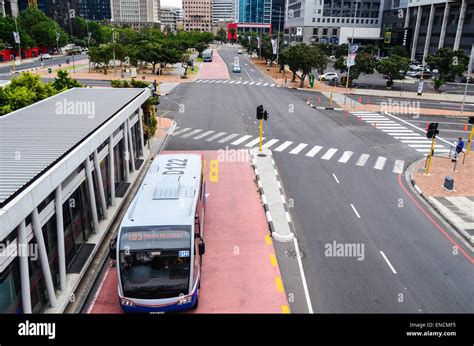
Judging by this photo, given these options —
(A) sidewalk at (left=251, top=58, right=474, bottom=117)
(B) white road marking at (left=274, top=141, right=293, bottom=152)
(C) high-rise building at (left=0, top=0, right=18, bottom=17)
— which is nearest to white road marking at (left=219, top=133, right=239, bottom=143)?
(B) white road marking at (left=274, top=141, right=293, bottom=152)

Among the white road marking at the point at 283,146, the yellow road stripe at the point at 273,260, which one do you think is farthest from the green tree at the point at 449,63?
the yellow road stripe at the point at 273,260

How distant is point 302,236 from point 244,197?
15.6 feet

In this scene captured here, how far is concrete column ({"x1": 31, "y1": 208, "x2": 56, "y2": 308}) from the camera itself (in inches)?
424

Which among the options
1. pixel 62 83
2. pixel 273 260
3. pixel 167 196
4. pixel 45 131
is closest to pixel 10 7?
pixel 62 83

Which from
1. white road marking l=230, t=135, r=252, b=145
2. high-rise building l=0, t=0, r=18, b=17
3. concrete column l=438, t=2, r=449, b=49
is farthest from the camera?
high-rise building l=0, t=0, r=18, b=17

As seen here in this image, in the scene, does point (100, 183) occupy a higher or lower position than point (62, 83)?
lower

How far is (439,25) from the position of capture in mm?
94312

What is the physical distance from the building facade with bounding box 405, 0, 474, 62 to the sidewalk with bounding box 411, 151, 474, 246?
60.4m

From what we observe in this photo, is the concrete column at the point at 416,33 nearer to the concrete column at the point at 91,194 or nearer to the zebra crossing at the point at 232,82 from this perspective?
the zebra crossing at the point at 232,82

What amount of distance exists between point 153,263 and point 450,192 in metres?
17.4

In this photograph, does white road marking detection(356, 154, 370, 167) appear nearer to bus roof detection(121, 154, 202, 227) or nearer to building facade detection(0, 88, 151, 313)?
bus roof detection(121, 154, 202, 227)

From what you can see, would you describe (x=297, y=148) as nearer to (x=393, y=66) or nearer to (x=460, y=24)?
(x=393, y=66)

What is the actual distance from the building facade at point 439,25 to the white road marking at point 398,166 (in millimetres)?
60347

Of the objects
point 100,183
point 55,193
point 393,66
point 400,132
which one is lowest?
point 400,132
